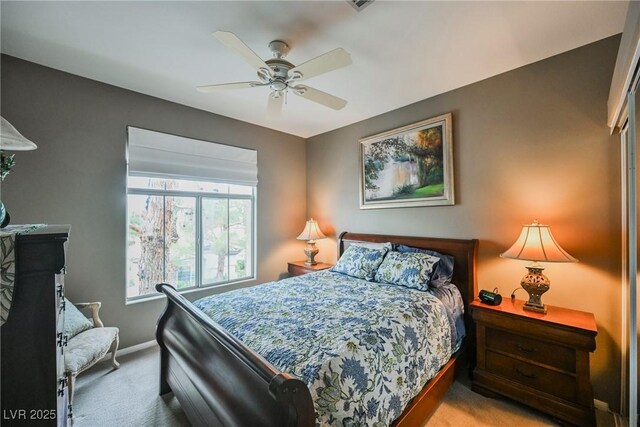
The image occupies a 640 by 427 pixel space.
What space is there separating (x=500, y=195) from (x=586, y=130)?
76 centimetres

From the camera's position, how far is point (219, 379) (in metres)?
1.45

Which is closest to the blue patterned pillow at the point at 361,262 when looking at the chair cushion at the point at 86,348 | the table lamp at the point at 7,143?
the chair cushion at the point at 86,348

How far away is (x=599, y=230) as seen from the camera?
206 centimetres

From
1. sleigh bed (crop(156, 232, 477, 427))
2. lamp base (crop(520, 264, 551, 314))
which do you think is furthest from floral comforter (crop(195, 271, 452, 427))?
lamp base (crop(520, 264, 551, 314))

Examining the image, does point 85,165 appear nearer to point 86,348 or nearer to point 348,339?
point 86,348

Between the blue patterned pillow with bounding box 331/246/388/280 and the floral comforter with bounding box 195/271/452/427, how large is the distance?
0.41m

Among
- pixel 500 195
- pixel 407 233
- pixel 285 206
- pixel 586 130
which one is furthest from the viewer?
pixel 285 206

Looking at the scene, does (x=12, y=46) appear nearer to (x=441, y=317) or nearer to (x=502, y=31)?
(x=502, y=31)

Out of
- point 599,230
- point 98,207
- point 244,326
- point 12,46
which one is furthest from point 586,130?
point 12,46

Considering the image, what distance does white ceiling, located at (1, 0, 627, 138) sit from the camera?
5.78ft

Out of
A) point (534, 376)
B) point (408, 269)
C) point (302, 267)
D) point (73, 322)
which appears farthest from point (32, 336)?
point (302, 267)

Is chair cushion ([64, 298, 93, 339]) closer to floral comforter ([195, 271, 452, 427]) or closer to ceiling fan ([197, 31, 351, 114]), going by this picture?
floral comforter ([195, 271, 452, 427])

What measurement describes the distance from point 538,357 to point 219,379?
223cm

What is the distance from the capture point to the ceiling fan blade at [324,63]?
1.69m
